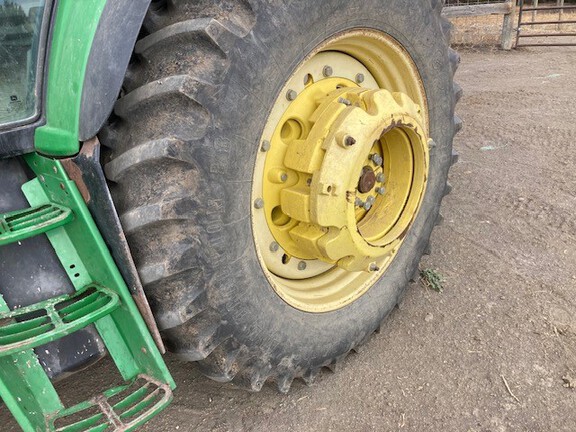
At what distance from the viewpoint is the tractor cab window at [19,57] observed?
132 centimetres

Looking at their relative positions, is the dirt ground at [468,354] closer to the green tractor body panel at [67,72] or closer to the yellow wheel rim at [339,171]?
the yellow wheel rim at [339,171]

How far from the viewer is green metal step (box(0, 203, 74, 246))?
50.2 inches

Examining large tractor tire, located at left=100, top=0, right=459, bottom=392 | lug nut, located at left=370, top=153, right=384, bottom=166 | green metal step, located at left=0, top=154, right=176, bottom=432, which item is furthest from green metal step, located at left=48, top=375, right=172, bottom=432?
lug nut, located at left=370, top=153, right=384, bottom=166

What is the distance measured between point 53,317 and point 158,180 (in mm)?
429

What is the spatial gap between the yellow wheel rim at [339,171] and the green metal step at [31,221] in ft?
1.82

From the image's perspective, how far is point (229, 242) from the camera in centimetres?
151

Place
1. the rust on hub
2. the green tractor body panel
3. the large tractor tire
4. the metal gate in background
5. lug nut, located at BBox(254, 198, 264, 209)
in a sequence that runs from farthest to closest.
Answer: the metal gate in background, the rust on hub, lug nut, located at BBox(254, 198, 264, 209), the large tractor tire, the green tractor body panel

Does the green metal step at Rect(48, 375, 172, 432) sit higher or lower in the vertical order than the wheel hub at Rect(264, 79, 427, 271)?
lower

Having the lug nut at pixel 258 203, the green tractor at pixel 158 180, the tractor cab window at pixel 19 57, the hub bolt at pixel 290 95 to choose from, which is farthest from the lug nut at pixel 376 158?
the tractor cab window at pixel 19 57

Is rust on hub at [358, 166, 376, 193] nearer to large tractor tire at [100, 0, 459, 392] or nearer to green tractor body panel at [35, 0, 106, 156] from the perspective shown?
large tractor tire at [100, 0, 459, 392]

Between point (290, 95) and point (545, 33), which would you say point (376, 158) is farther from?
point (545, 33)

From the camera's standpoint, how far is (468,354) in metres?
2.19

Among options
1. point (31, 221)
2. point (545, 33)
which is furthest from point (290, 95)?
point (545, 33)

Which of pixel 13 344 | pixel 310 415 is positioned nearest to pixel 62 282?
pixel 13 344
